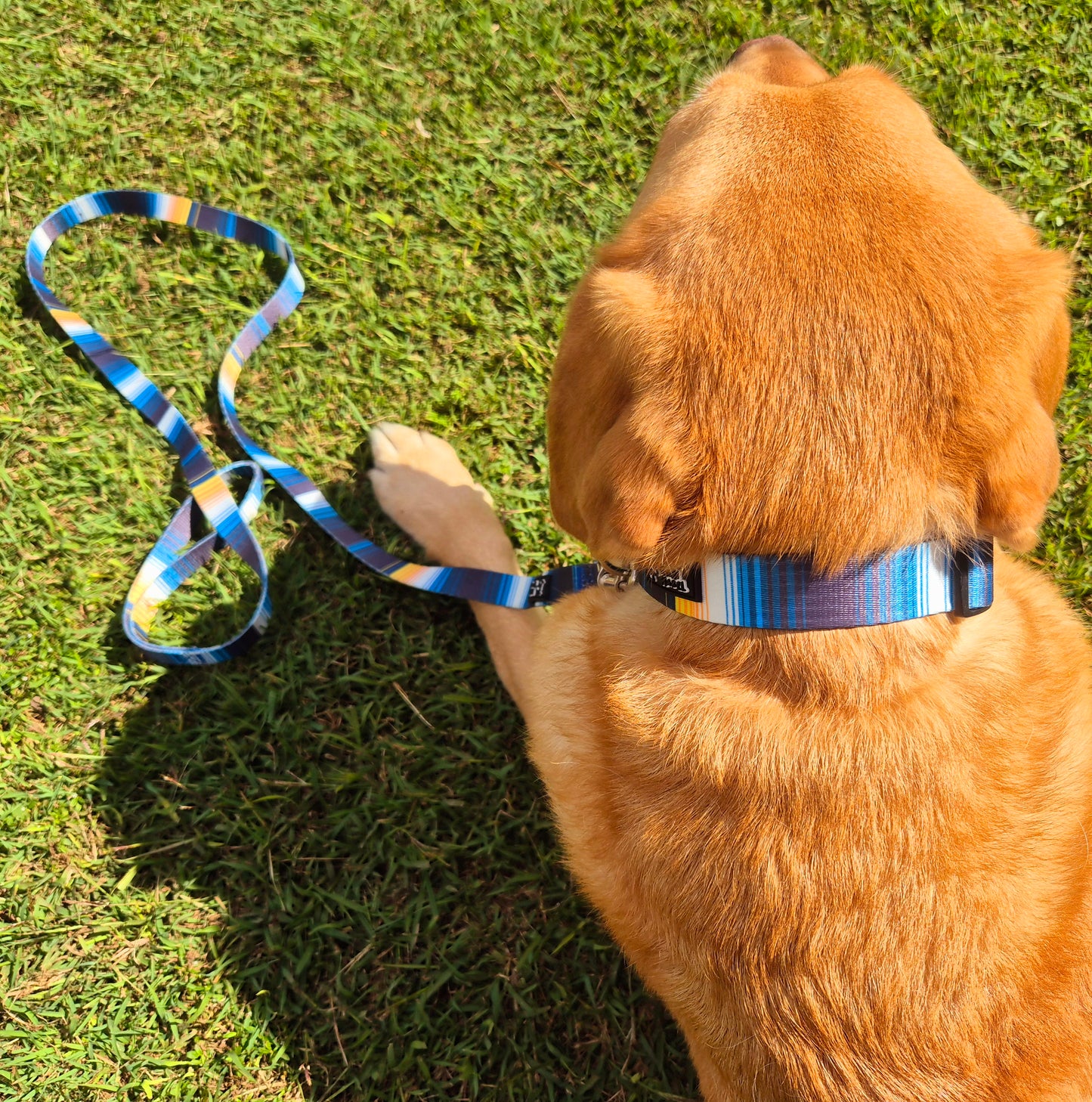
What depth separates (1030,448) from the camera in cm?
160

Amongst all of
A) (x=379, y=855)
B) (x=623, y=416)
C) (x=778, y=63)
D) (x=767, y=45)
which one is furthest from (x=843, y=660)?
(x=379, y=855)

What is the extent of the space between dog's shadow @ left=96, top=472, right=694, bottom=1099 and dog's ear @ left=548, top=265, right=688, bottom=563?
5.04 feet

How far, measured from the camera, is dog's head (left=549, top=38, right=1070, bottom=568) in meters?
1.53

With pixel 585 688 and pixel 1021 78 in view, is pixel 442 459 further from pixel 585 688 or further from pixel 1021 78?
pixel 1021 78

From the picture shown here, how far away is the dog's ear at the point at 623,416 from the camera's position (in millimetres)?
1598

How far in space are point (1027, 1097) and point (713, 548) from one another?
47.2 inches

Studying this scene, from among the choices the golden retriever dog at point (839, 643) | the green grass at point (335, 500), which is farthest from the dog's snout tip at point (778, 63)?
the green grass at point (335, 500)

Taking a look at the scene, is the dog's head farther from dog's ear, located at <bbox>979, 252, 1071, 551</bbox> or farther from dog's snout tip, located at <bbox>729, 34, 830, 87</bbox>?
dog's snout tip, located at <bbox>729, 34, 830, 87</bbox>

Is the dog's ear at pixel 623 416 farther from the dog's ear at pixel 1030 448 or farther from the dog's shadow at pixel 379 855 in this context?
the dog's shadow at pixel 379 855

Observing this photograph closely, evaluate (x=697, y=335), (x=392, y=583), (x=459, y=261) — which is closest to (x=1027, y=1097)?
(x=697, y=335)

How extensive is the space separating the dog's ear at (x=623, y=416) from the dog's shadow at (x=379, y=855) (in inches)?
60.4

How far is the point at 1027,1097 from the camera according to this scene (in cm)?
161

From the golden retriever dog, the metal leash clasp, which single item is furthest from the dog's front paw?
the golden retriever dog

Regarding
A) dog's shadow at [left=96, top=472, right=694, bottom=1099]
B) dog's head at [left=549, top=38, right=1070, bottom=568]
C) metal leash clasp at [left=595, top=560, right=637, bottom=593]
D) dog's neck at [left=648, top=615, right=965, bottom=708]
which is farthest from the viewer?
dog's shadow at [left=96, top=472, right=694, bottom=1099]
